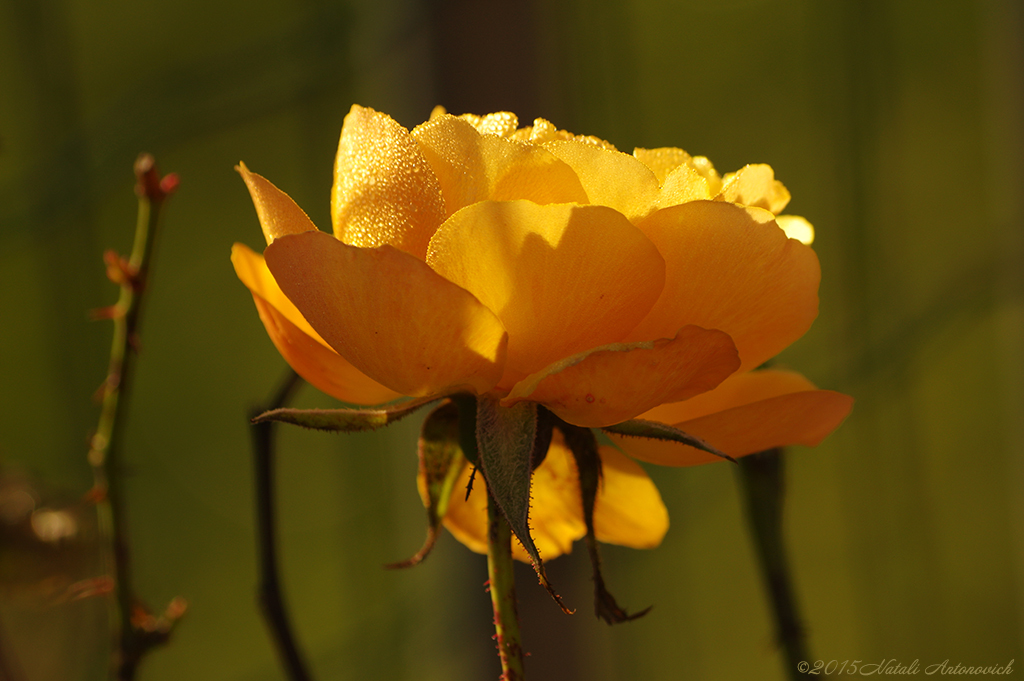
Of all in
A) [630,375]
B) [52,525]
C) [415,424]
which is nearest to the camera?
[630,375]

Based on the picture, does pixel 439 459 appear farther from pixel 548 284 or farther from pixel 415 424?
pixel 415 424

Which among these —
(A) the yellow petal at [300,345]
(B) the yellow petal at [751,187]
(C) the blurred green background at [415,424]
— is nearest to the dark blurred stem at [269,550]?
(A) the yellow petal at [300,345]

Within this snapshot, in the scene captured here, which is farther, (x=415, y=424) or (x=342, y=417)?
(x=415, y=424)

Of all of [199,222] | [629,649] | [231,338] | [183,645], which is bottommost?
[629,649]

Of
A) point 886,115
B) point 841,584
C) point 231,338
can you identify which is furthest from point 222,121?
point 841,584

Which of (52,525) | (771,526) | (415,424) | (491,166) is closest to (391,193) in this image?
(491,166)

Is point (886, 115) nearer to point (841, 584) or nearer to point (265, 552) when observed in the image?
point (841, 584)
